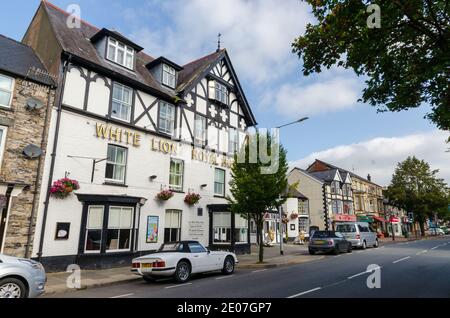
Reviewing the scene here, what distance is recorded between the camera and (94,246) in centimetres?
1426

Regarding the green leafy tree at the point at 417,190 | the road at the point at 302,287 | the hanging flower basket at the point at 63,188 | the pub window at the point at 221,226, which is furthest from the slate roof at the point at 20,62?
the green leafy tree at the point at 417,190

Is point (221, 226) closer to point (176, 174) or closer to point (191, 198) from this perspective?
point (191, 198)

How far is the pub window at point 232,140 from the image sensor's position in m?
23.5

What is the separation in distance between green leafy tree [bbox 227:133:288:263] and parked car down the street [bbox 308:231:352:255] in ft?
20.2

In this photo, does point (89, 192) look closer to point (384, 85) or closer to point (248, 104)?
point (384, 85)

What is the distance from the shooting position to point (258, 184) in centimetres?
1631

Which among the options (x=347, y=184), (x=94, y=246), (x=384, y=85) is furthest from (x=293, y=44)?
(x=347, y=184)

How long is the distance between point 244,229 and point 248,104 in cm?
1005

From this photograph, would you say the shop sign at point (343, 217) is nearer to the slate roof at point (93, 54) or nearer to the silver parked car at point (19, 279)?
the slate roof at point (93, 54)

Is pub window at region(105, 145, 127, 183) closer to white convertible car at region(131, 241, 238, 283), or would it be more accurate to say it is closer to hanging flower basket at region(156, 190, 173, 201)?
hanging flower basket at region(156, 190, 173, 201)

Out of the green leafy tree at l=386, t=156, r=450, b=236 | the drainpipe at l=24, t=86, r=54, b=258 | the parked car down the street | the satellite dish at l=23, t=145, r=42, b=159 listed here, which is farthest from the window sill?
the green leafy tree at l=386, t=156, r=450, b=236

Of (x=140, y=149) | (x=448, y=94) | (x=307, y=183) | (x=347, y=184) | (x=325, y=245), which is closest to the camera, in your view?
(x=448, y=94)

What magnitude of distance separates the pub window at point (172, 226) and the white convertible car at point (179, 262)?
5694 mm

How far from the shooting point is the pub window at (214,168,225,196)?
21.8m
